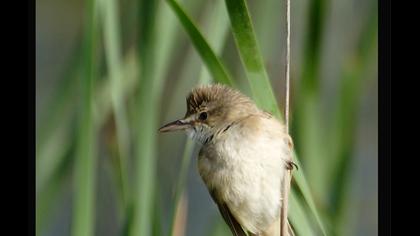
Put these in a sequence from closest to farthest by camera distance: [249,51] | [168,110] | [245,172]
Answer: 1. [249,51]
2. [245,172]
3. [168,110]

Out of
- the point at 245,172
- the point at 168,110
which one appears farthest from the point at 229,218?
the point at 168,110

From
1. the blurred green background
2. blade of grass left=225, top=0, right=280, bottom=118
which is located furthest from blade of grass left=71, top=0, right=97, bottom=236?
blade of grass left=225, top=0, right=280, bottom=118

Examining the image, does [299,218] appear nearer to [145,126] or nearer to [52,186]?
[145,126]

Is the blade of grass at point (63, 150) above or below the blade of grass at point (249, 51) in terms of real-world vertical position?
below

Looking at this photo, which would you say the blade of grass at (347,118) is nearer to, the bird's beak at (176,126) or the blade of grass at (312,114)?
the blade of grass at (312,114)

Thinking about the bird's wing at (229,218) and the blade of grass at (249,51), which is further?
the bird's wing at (229,218)

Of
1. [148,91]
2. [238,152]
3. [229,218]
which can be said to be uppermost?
[148,91]

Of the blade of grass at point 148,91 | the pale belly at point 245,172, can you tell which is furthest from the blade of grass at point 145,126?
the pale belly at point 245,172

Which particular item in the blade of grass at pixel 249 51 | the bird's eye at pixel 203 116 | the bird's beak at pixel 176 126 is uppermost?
the blade of grass at pixel 249 51
